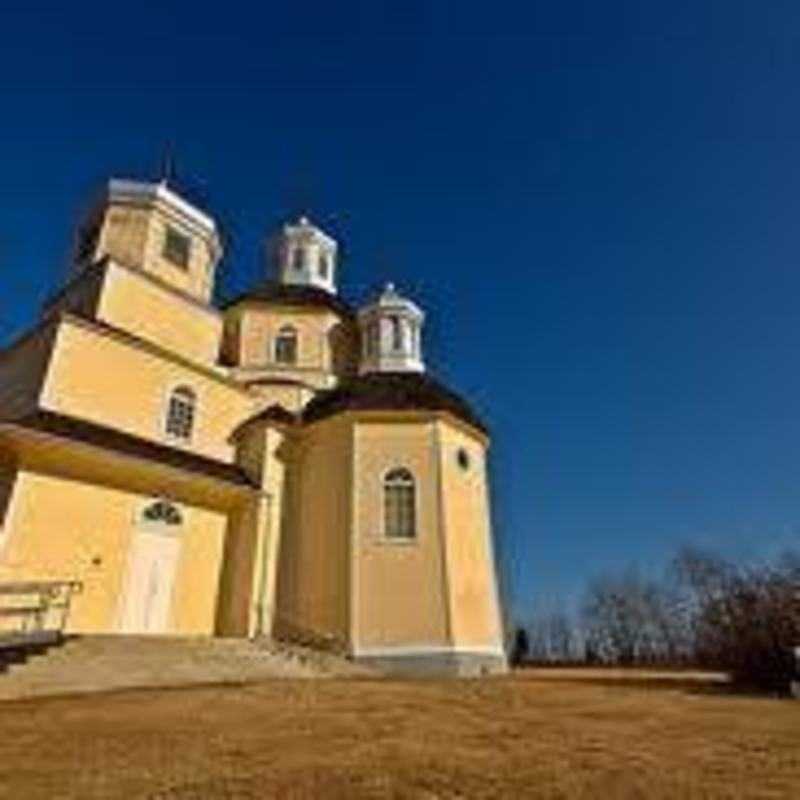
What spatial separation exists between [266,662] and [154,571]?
5.14 metres

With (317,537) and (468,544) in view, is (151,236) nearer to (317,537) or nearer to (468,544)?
(317,537)

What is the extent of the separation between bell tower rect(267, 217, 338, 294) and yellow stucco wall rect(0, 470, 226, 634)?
Result: 550 inches

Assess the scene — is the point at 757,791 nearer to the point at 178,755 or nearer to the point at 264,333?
the point at 178,755

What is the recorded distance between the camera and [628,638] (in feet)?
246

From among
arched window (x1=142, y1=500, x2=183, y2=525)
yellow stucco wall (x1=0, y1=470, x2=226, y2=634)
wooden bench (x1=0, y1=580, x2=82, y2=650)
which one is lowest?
wooden bench (x1=0, y1=580, x2=82, y2=650)

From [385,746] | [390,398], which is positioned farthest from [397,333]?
[385,746]

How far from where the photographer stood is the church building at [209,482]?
1847 cm

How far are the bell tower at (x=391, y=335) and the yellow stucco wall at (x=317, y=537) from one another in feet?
20.1

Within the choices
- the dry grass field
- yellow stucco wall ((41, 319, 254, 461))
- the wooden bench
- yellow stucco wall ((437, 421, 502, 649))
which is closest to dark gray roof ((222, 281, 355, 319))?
yellow stucco wall ((41, 319, 254, 461))

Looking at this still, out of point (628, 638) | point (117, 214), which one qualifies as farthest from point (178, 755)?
point (628, 638)

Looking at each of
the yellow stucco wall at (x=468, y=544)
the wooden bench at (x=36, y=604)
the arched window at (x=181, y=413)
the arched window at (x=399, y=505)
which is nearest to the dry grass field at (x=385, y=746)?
the wooden bench at (x=36, y=604)

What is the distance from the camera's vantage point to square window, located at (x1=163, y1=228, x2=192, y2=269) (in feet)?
84.4

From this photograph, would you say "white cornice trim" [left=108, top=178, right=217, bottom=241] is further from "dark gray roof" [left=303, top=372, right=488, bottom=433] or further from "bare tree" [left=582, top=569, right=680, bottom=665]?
"bare tree" [left=582, top=569, right=680, bottom=665]

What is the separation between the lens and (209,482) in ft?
67.4
